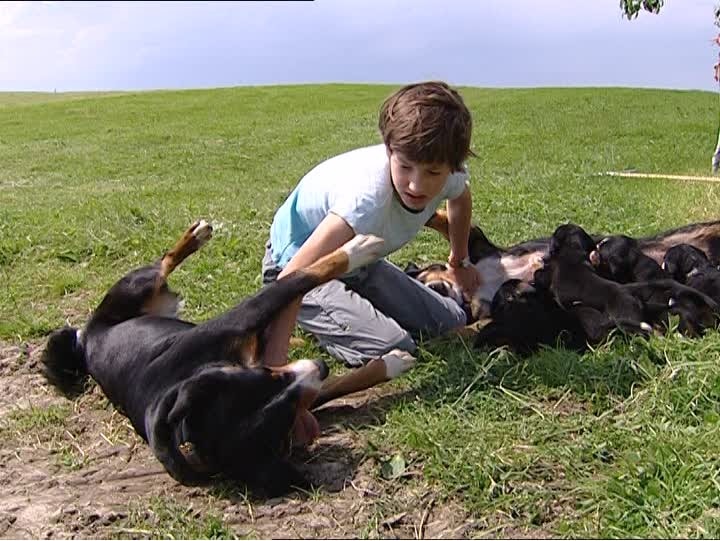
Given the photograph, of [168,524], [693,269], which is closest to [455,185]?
[693,269]

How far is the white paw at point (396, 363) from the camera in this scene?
4.62 meters

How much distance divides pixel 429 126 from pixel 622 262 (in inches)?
86.9

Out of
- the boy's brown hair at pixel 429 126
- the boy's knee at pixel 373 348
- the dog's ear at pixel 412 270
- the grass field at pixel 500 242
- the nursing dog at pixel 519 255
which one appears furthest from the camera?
the dog's ear at pixel 412 270

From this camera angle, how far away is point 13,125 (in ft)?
91.5

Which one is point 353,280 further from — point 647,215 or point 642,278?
point 647,215

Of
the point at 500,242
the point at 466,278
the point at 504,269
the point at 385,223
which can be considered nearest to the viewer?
the point at 385,223

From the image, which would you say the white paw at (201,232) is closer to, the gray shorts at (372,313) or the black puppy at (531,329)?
the gray shorts at (372,313)

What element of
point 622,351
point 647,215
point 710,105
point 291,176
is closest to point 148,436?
point 622,351

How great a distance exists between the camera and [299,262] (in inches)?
175

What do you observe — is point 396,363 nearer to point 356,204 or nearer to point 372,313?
point 372,313

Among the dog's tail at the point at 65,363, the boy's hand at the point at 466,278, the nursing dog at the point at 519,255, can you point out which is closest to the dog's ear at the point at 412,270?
the nursing dog at the point at 519,255

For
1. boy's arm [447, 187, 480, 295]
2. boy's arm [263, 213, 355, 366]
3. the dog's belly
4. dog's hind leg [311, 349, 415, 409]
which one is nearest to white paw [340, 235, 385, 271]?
boy's arm [263, 213, 355, 366]

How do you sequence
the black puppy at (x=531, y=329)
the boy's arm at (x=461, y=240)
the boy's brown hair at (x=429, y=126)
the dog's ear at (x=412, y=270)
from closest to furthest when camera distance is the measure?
the boy's brown hair at (x=429, y=126), the black puppy at (x=531, y=329), the boy's arm at (x=461, y=240), the dog's ear at (x=412, y=270)

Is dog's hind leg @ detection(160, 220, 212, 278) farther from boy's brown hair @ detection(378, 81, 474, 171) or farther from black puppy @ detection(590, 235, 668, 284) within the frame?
black puppy @ detection(590, 235, 668, 284)
